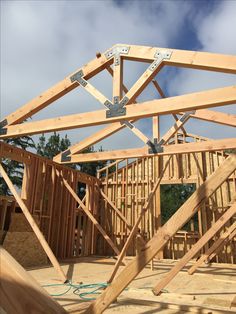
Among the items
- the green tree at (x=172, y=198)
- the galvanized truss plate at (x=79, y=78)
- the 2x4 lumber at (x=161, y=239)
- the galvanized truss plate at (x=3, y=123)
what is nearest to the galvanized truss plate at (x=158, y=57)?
the galvanized truss plate at (x=79, y=78)

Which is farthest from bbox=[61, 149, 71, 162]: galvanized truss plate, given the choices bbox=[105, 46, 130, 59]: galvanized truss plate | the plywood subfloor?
bbox=[105, 46, 130, 59]: galvanized truss plate

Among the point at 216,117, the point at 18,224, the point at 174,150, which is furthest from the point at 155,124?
the point at 18,224

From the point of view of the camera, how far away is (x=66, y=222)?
10.3m

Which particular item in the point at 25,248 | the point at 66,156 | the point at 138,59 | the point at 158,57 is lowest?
the point at 25,248

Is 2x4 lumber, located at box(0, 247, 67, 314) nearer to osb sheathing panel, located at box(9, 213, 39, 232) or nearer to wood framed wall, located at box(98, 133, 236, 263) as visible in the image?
osb sheathing panel, located at box(9, 213, 39, 232)

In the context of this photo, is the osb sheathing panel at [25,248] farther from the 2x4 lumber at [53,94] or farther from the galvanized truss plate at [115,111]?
the galvanized truss plate at [115,111]

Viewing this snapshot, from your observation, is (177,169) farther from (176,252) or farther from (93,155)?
(93,155)

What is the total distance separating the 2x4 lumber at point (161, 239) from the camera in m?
2.13

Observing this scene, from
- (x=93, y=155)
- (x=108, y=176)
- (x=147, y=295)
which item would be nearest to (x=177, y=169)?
(x=108, y=176)

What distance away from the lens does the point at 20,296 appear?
1.21 meters

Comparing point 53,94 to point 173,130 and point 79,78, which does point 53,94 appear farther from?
point 173,130

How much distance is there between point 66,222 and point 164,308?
288 inches

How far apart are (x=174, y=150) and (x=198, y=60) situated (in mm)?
4160

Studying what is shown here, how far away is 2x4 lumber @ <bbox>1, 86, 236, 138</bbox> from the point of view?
11.7 ft
